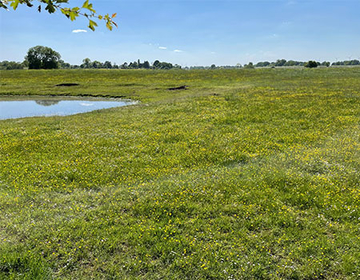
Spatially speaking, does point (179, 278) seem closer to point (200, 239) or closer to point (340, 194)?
point (200, 239)

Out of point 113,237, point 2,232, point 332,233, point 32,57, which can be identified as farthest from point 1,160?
point 32,57

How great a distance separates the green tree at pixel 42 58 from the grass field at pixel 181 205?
133013 mm

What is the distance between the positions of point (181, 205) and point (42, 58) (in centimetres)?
15179

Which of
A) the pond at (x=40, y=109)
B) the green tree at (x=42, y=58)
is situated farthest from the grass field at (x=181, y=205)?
the green tree at (x=42, y=58)

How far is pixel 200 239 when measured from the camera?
283 inches

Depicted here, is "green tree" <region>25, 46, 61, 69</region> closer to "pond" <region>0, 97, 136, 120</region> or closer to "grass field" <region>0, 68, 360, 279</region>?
"pond" <region>0, 97, 136, 120</region>

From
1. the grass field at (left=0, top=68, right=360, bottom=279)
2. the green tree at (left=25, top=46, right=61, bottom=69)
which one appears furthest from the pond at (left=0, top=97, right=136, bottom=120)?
the green tree at (left=25, top=46, right=61, bottom=69)

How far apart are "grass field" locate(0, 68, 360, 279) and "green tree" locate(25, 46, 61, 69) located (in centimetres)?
13301

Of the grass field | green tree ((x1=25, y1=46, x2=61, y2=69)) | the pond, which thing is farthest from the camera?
green tree ((x1=25, y1=46, x2=61, y2=69))

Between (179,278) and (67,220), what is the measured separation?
4192mm

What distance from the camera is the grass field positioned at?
627 cm

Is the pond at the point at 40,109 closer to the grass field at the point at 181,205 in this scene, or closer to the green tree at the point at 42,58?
the grass field at the point at 181,205

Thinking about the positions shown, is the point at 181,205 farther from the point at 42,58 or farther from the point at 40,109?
the point at 42,58

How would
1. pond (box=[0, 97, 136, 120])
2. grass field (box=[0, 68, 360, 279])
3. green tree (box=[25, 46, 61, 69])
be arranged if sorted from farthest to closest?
green tree (box=[25, 46, 61, 69]) → pond (box=[0, 97, 136, 120]) → grass field (box=[0, 68, 360, 279])
